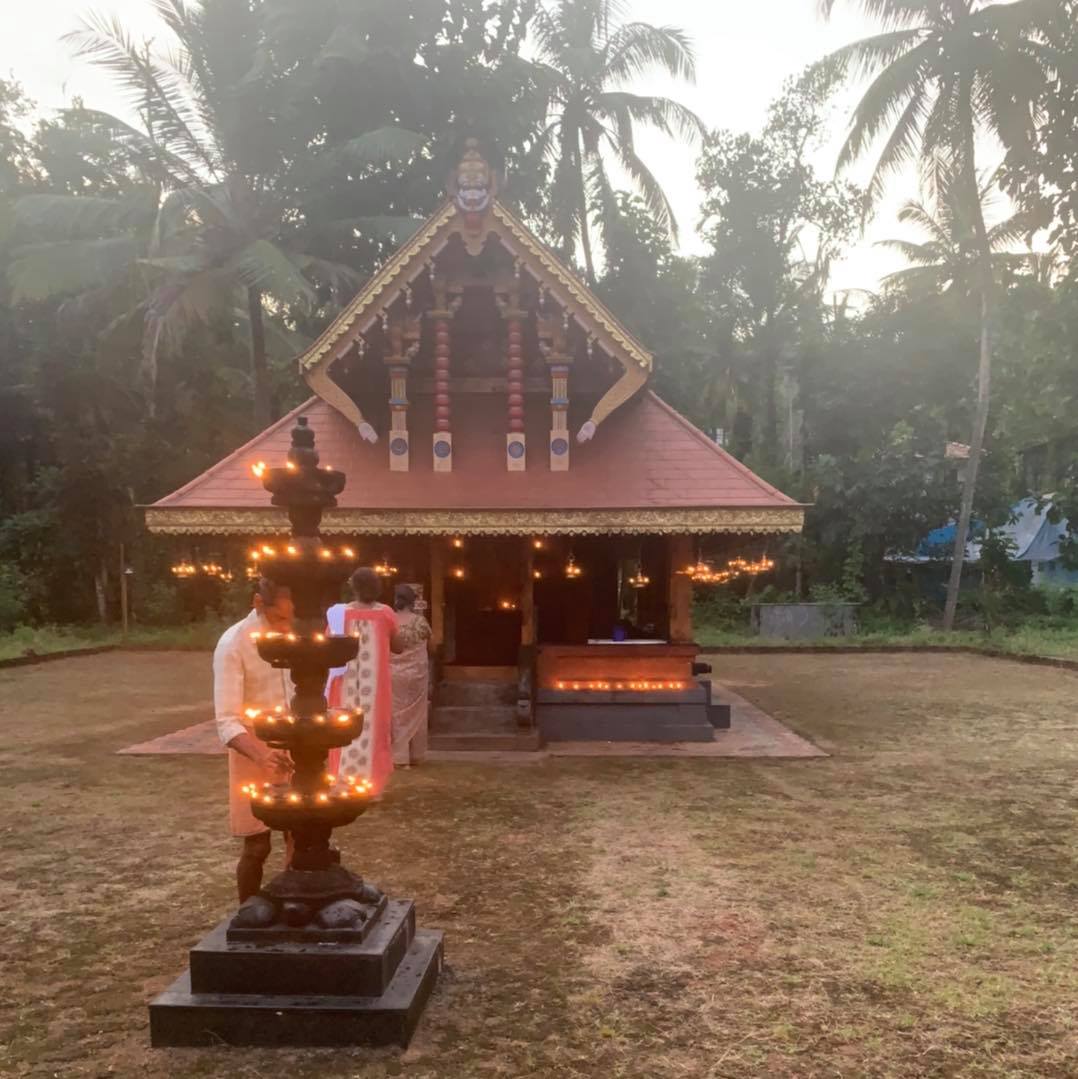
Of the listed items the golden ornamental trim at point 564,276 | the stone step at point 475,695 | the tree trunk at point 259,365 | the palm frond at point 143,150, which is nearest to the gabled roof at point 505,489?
the golden ornamental trim at point 564,276

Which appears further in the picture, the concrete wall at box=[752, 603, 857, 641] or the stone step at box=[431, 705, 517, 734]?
the concrete wall at box=[752, 603, 857, 641]

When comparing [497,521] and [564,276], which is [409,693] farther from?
[564,276]

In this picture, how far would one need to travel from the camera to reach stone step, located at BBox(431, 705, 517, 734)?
34.0 ft

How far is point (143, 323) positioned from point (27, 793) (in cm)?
1649

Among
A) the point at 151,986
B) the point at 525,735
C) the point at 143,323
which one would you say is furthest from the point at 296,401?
the point at 151,986

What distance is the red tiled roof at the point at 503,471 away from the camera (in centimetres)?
1002

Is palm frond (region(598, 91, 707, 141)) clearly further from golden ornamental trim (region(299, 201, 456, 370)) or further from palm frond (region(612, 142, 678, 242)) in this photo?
golden ornamental trim (region(299, 201, 456, 370))

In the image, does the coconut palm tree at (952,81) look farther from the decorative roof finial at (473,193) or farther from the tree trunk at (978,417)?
the decorative roof finial at (473,193)

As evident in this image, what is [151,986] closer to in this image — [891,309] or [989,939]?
[989,939]

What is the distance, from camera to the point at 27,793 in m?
8.32

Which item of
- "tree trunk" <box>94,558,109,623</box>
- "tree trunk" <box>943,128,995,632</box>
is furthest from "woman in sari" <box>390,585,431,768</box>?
"tree trunk" <box>94,558,109,623</box>

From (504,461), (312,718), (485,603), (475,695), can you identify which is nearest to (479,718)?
(475,695)

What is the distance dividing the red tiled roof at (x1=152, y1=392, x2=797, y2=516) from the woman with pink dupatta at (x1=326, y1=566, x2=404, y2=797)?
266 centimetres

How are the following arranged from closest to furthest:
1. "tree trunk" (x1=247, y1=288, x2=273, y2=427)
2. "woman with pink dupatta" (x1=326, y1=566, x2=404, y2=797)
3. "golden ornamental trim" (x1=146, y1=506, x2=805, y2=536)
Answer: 1. "woman with pink dupatta" (x1=326, y1=566, x2=404, y2=797)
2. "golden ornamental trim" (x1=146, y1=506, x2=805, y2=536)
3. "tree trunk" (x1=247, y1=288, x2=273, y2=427)
